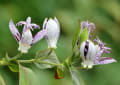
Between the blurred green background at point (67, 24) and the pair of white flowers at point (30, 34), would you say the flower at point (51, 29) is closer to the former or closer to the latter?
the pair of white flowers at point (30, 34)

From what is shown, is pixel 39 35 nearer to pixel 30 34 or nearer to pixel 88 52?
pixel 30 34

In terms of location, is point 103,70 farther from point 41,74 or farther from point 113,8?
point 113,8

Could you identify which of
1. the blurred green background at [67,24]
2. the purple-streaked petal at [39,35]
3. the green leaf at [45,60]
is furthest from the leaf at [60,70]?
the blurred green background at [67,24]

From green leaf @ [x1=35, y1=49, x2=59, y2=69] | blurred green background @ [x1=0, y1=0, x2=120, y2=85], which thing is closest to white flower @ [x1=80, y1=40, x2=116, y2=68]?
green leaf @ [x1=35, y1=49, x2=59, y2=69]

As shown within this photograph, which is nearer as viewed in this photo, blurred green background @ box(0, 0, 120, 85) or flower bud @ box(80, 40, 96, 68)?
flower bud @ box(80, 40, 96, 68)

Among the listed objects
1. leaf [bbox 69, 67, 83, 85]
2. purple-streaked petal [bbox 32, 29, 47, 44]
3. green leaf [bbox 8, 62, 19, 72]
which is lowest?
leaf [bbox 69, 67, 83, 85]

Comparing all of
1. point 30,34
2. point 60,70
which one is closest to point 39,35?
point 30,34

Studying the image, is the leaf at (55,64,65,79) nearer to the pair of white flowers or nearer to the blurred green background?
the pair of white flowers
